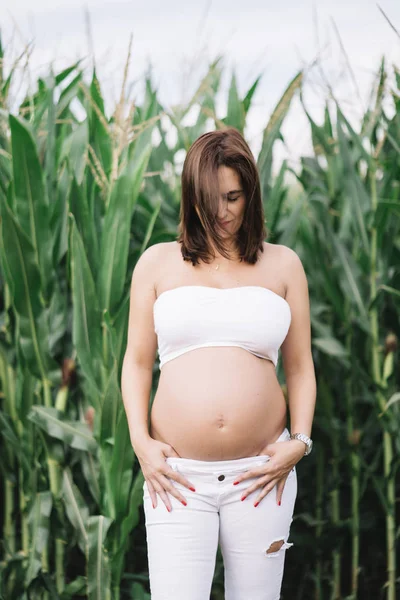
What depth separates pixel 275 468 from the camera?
151 cm

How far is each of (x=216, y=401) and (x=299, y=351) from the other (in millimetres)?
271

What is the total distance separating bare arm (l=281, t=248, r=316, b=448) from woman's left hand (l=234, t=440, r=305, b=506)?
0.25 feet

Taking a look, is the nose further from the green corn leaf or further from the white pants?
the green corn leaf

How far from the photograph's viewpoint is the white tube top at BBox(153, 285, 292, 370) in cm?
150

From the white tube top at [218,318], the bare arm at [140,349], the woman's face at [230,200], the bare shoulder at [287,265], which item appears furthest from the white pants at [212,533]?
the woman's face at [230,200]

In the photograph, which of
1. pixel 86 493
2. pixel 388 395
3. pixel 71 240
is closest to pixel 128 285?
pixel 71 240

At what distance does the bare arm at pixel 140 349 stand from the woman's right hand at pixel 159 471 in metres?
0.03

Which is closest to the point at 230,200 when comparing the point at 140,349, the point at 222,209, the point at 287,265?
the point at 222,209

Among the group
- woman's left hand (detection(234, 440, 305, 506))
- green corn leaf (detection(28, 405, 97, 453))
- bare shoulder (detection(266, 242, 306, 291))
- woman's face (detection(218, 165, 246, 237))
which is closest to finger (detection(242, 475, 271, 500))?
woman's left hand (detection(234, 440, 305, 506))

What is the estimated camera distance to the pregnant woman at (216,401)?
1.49m

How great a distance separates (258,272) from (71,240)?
66 cm

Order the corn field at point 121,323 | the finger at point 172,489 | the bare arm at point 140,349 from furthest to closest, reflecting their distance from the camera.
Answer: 1. the corn field at point 121,323
2. the bare arm at point 140,349
3. the finger at point 172,489

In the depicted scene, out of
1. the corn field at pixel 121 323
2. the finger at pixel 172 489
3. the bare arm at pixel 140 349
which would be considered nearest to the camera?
the finger at pixel 172 489

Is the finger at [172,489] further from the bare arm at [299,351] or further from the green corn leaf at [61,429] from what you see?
the green corn leaf at [61,429]
